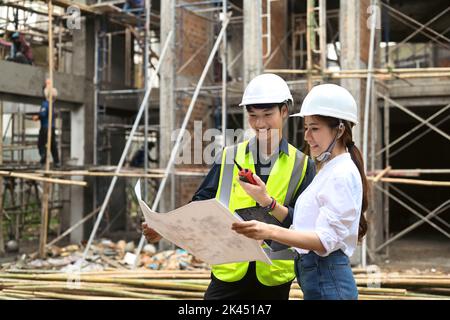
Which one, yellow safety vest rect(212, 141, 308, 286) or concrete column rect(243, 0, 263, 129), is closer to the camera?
yellow safety vest rect(212, 141, 308, 286)

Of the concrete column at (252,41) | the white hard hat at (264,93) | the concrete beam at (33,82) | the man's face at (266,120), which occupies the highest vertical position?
the concrete column at (252,41)

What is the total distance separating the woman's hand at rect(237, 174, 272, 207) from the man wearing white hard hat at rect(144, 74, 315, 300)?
0.13 m

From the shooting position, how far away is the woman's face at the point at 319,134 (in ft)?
7.97

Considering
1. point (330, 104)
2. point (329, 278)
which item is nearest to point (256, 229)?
point (329, 278)

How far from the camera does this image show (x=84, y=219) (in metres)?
11.7

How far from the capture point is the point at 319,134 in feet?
7.98

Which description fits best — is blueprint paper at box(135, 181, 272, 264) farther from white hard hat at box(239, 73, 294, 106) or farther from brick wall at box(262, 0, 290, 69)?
brick wall at box(262, 0, 290, 69)

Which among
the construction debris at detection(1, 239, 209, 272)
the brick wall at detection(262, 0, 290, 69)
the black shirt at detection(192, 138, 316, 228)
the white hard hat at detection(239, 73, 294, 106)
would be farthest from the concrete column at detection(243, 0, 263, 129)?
the white hard hat at detection(239, 73, 294, 106)

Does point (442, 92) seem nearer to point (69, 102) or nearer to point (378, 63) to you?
point (378, 63)

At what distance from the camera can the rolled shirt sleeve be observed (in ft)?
7.30

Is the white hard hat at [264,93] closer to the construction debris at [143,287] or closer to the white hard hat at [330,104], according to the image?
the white hard hat at [330,104]

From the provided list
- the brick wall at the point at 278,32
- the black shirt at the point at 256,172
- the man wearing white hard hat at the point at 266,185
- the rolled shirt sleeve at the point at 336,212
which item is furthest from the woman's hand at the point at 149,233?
the brick wall at the point at 278,32

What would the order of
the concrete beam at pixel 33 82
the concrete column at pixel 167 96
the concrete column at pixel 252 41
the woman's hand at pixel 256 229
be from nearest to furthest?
the woman's hand at pixel 256 229 < the concrete column at pixel 252 41 < the concrete beam at pixel 33 82 < the concrete column at pixel 167 96

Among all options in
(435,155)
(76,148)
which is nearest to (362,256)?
(76,148)
